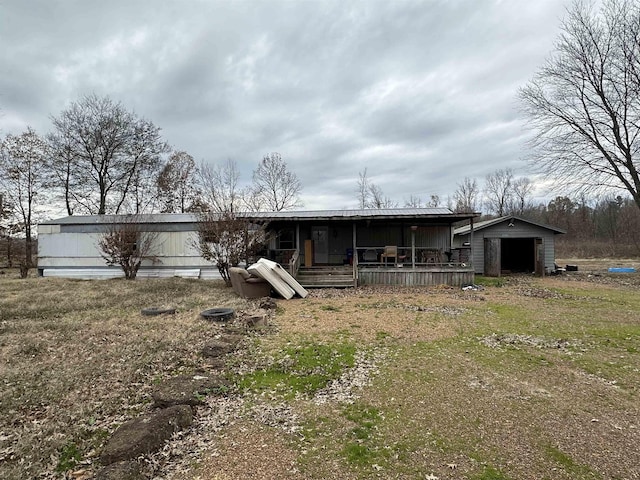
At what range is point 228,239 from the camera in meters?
13.4

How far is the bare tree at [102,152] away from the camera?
1007 inches

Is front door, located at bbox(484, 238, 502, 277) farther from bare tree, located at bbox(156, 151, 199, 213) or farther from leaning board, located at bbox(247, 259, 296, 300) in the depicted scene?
bare tree, located at bbox(156, 151, 199, 213)

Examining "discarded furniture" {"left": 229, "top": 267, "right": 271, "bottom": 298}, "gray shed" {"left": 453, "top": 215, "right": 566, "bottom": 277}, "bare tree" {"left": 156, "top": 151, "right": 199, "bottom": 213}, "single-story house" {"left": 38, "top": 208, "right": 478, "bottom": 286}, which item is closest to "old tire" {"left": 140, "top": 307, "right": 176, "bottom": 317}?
"discarded furniture" {"left": 229, "top": 267, "right": 271, "bottom": 298}

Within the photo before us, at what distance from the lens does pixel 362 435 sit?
10.7 ft

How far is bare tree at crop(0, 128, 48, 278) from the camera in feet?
77.1

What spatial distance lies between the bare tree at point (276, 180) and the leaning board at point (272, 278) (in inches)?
826

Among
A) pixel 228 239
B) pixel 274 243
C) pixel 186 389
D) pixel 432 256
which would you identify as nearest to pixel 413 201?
pixel 432 256

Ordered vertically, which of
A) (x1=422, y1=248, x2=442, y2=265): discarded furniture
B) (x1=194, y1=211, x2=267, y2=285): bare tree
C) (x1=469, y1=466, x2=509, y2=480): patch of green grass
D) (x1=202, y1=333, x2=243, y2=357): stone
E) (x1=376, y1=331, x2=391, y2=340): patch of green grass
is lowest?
(x1=469, y1=466, x2=509, y2=480): patch of green grass

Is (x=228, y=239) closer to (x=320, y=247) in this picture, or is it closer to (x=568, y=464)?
(x=320, y=247)

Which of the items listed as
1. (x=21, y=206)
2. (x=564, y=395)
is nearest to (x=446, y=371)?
(x=564, y=395)

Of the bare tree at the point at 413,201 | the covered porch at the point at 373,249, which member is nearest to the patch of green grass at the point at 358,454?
the covered porch at the point at 373,249

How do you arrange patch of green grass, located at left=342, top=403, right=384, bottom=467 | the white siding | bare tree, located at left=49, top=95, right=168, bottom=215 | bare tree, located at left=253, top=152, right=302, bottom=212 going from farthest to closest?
bare tree, located at left=253, top=152, right=302, bottom=212 → bare tree, located at left=49, top=95, right=168, bottom=215 → the white siding → patch of green grass, located at left=342, top=403, right=384, bottom=467

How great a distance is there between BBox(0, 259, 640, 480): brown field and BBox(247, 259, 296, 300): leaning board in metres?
2.54

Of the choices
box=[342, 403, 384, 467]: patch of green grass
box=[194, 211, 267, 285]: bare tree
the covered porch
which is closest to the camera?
box=[342, 403, 384, 467]: patch of green grass
